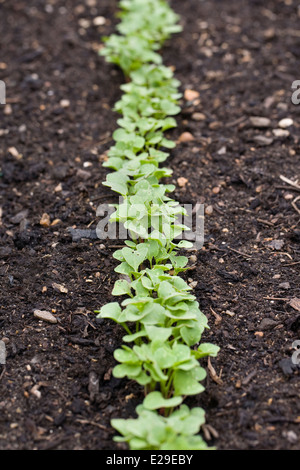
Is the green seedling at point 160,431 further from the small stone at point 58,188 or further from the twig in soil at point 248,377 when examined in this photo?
the small stone at point 58,188

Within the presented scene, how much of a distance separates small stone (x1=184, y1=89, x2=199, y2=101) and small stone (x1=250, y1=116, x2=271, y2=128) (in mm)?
545

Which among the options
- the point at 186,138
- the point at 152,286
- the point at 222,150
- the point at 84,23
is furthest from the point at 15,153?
the point at 84,23

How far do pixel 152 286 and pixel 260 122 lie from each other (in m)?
1.83

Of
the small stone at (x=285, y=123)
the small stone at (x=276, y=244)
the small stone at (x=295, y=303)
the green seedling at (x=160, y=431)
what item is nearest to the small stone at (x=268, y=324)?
the small stone at (x=295, y=303)

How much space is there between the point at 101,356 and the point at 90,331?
176 mm

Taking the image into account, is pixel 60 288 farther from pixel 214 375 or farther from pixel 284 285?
pixel 284 285

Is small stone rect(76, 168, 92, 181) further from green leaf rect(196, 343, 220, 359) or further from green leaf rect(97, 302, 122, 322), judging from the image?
green leaf rect(196, 343, 220, 359)

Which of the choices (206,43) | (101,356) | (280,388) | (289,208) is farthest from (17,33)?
(280,388)

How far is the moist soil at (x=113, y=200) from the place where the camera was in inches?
87.9

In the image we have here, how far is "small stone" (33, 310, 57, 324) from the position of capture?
8.41 feet

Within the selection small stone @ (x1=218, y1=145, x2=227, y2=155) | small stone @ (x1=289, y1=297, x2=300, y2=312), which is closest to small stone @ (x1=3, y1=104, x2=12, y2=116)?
small stone @ (x1=218, y1=145, x2=227, y2=155)

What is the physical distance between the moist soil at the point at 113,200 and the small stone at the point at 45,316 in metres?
0.03

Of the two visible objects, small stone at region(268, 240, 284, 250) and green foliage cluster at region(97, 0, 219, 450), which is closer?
green foliage cluster at region(97, 0, 219, 450)

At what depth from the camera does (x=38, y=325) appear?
2.56 metres
